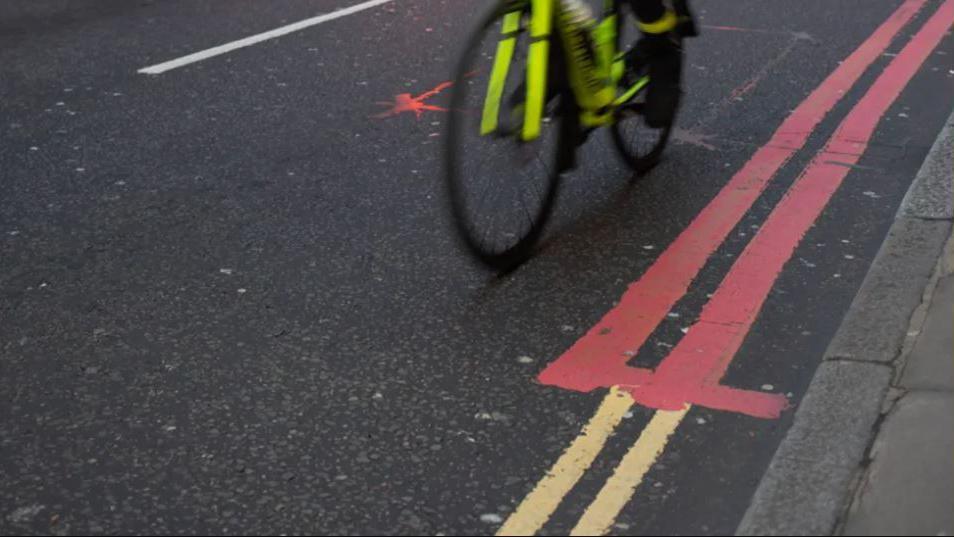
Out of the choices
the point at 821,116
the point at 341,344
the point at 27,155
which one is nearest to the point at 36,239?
the point at 27,155

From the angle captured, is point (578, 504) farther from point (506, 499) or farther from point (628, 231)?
point (628, 231)

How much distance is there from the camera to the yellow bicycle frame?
187 inches

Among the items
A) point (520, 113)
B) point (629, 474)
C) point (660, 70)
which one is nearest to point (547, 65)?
point (520, 113)

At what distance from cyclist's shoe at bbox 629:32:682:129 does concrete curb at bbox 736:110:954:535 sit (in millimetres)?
1053

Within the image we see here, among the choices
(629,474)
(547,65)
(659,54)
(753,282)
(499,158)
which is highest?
(547,65)

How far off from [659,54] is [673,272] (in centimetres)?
105

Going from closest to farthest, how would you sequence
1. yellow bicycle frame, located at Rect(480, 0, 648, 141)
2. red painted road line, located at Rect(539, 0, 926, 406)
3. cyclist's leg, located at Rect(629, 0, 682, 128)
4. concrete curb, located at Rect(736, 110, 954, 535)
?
concrete curb, located at Rect(736, 110, 954, 535) < red painted road line, located at Rect(539, 0, 926, 406) < yellow bicycle frame, located at Rect(480, 0, 648, 141) < cyclist's leg, located at Rect(629, 0, 682, 128)

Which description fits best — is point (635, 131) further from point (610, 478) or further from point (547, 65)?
point (610, 478)

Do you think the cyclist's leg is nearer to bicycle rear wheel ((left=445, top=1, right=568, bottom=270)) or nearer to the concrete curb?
bicycle rear wheel ((left=445, top=1, right=568, bottom=270))

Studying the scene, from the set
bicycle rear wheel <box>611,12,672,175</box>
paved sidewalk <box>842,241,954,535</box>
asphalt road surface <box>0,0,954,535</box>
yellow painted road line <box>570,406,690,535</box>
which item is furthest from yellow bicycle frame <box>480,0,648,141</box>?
paved sidewalk <box>842,241,954,535</box>

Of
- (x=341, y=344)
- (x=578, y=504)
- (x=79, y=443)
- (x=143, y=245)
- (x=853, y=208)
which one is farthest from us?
(x=853, y=208)

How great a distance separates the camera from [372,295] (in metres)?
4.93

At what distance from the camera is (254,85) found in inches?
299

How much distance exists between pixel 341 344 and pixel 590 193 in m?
1.80
